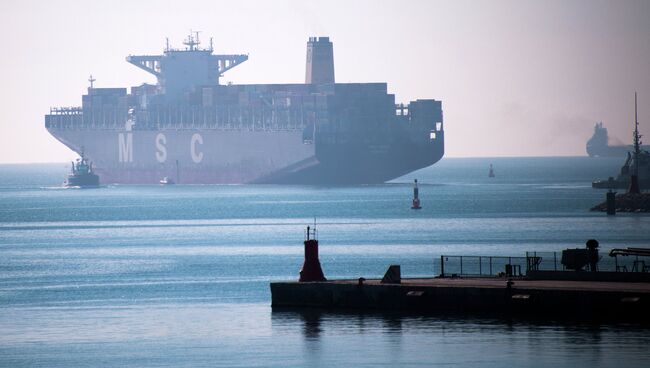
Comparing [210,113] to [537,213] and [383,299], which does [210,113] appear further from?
[383,299]

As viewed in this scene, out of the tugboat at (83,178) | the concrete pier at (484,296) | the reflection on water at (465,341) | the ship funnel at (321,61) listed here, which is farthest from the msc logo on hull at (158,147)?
the reflection on water at (465,341)

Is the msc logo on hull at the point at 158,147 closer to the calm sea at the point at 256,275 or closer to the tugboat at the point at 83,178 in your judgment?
the tugboat at the point at 83,178

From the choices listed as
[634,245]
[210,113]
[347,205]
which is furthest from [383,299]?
[210,113]

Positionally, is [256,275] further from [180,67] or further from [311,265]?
[180,67]

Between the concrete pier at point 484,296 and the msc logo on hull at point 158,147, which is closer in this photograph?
the concrete pier at point 484,296

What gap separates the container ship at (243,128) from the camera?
152m

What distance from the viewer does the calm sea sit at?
113 feet

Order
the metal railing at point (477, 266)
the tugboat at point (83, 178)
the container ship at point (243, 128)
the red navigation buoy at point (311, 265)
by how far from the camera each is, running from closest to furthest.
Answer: the red navigation buoy at point (311, 265) → the metal railing at point (477, 266) → the container ship at point (243, 128) → the tugboat at point (83, 178)

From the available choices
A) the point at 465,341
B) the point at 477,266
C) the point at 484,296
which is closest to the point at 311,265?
the point at 484,296

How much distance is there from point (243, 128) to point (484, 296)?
12447 centimetres

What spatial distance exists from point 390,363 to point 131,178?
13960cm

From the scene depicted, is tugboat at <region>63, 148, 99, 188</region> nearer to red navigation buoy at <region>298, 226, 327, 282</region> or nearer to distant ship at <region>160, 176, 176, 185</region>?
distant ship at <region>160, 176, 176, 185</region>

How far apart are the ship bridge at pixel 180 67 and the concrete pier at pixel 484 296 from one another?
133 m

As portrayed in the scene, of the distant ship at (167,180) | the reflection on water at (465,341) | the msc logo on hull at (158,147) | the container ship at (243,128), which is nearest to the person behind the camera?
the reflection on water at (465,341)
